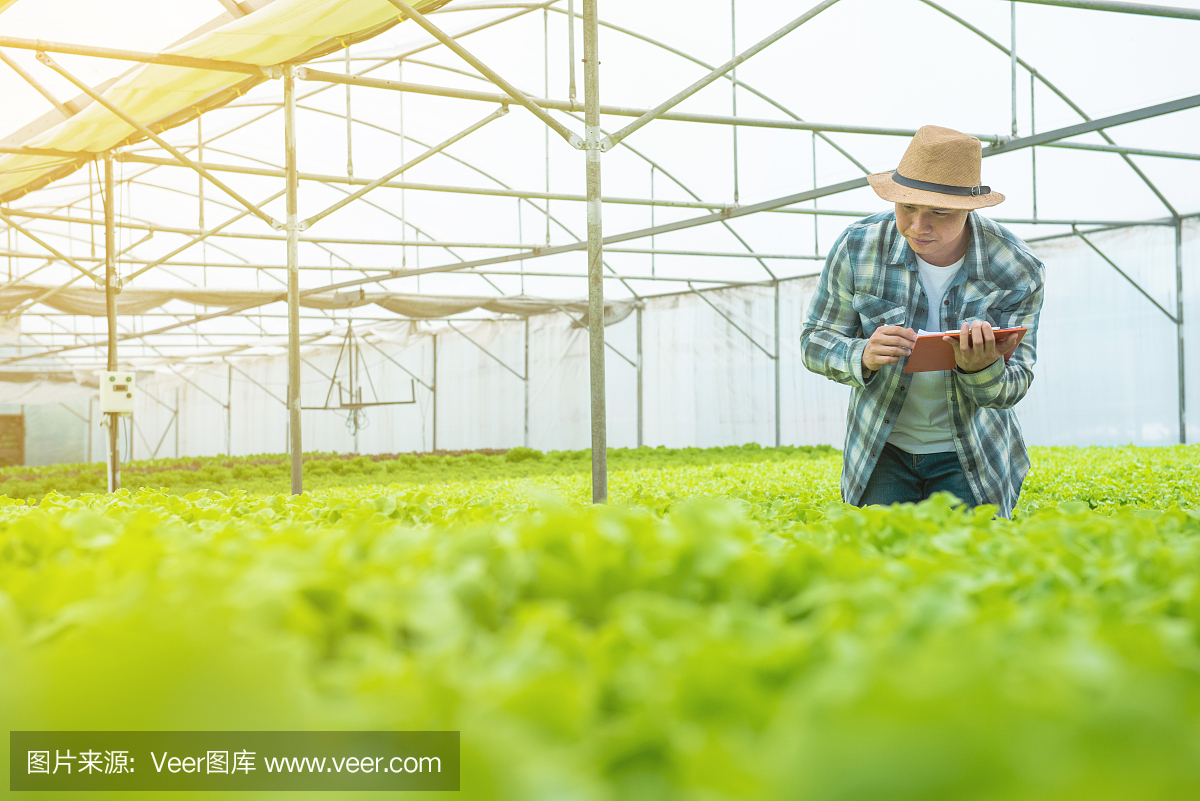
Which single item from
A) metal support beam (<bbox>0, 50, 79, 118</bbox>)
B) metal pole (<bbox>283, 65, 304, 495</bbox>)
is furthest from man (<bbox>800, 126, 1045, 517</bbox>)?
metal support beam (<bbox>0, 50, 79, 118</bbox>)

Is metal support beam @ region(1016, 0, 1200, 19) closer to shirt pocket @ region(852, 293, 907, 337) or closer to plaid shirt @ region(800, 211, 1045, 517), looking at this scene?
plaid shirt @ region(800, 211, 1045, 517)

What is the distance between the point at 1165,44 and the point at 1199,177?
301 centimetres

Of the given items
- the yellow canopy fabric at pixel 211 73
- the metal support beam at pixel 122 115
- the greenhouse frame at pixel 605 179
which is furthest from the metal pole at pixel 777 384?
the yellow canopy fabric at pixel 211 73

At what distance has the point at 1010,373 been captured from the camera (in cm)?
313

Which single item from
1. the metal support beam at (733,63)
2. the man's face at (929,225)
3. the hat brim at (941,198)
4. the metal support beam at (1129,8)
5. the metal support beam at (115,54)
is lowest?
the man's face at (929,225)

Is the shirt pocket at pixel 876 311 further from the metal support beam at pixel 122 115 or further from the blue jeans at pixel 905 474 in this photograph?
the metal support beam at pixel 122 115

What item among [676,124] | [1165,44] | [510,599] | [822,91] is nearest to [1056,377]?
[1165,44]

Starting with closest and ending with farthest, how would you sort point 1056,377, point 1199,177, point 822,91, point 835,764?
point 835,764
point 822,91
point 1199,177
point 1056,377

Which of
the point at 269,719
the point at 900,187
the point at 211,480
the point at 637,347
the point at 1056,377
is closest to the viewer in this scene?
the point at 269,719

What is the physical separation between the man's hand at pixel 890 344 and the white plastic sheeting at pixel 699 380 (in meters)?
11.7

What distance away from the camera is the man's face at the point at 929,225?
3.17 m

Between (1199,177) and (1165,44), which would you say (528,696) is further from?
(1199,177)

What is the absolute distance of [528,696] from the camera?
25.9 inches

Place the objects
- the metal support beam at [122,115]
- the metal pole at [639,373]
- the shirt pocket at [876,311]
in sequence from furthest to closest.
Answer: the metal pole at [639,373] → the metal support beam at [122,115] → the shirt pocket at [876,311]
